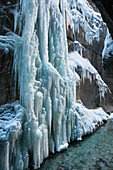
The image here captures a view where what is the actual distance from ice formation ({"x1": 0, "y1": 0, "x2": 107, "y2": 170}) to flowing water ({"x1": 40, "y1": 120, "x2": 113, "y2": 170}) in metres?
0.34

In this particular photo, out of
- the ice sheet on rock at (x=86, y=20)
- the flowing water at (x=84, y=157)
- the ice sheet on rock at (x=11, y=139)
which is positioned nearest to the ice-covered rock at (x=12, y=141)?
the ice sheet on rock at (x=11, y=139)

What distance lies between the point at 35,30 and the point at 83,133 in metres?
6.21

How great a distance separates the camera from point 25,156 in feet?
15.2

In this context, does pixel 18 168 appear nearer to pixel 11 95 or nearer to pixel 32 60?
pixel 11 95

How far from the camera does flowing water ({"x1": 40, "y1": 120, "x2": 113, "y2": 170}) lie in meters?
5.03

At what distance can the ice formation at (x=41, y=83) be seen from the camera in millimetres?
4965

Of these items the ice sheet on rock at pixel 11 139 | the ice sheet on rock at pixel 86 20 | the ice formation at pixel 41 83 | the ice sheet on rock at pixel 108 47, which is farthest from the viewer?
the ice sheet on rock at pixel 108 47

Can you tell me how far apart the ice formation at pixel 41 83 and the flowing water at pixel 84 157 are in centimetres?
34

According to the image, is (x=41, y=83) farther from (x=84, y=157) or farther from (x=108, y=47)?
(x=108, y=47)

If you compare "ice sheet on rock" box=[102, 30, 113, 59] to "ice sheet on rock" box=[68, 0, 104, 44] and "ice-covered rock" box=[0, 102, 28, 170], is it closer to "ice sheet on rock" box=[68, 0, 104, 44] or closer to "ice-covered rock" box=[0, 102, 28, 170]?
"ice sheet on rock" box=[68, 0, 104, 44]

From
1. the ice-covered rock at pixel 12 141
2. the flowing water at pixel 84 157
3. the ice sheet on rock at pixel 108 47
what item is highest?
the ice sheet on rock at pixel 108 47

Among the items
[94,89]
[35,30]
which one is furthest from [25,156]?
[94,89]

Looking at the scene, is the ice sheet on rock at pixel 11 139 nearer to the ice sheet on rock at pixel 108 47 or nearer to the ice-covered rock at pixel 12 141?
the ice-covered rock at pixel 12 141

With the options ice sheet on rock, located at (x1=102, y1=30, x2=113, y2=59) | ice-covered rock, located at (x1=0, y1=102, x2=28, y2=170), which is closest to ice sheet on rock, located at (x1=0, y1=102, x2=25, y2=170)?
ice-covered rock, located at (x1=0, y1=102, x2=28, y2=170)
